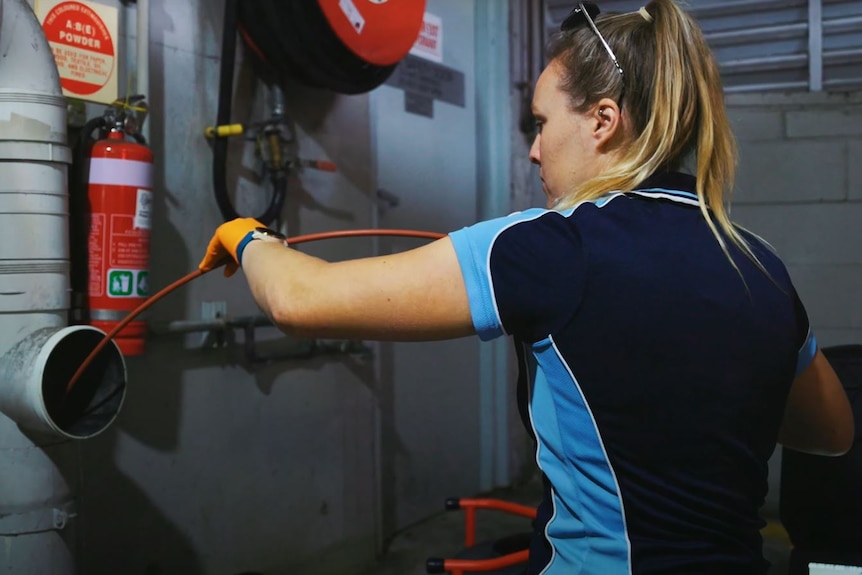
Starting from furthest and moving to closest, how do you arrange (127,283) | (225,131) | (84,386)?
1. (225,131)
2. (127,283)
3. (84,386)

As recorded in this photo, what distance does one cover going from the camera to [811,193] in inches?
107

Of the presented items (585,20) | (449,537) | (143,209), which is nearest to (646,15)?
(585,20)

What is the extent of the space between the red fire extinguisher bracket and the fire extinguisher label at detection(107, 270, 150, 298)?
2.41 feet

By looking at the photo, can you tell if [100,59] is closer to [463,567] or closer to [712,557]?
[463,567]

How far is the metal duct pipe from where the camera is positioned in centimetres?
125

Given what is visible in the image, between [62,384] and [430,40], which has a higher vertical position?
[430,40]

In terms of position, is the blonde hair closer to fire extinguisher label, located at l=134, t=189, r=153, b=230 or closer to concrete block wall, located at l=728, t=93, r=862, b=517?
fire extinguisher label, located at l=134, t=189, r=153, b=230

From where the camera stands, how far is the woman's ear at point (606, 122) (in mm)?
848

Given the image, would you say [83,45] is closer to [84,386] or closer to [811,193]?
[84,386]

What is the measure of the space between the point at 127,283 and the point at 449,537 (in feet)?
4.94

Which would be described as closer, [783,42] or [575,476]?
[575,476]

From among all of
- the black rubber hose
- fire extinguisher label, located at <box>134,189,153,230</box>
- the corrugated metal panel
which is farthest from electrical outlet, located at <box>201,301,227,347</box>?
the corrugated metal panel

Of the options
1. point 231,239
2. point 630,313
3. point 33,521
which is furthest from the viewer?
point 33,521

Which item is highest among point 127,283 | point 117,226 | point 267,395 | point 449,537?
point 117,226
